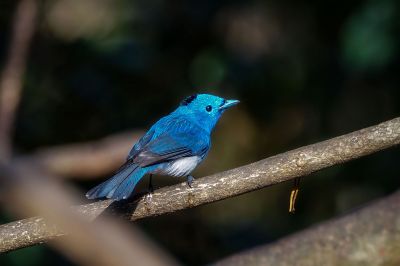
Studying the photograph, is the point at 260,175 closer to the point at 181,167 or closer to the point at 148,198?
the point at 148,198

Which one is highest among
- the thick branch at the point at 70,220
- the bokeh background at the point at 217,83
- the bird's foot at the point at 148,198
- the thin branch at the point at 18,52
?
the thick branch at the point at 70,220

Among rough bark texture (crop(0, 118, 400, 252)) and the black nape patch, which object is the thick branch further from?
the black nape patch

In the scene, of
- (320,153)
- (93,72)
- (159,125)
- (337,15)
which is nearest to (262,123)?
(337,15)

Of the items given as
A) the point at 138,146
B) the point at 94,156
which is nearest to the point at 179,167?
the point at 138,146

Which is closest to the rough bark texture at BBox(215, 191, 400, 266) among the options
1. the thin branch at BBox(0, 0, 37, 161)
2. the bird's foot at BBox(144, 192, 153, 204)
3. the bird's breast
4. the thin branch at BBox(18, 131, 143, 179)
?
the bird's foot at BBox(144, 192, 153, 204)

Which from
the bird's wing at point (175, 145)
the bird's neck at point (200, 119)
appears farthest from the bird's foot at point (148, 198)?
the bird's neck at point (200, 119)

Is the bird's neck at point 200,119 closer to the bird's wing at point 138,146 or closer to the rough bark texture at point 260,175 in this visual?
the bird's wing at point 138,146
